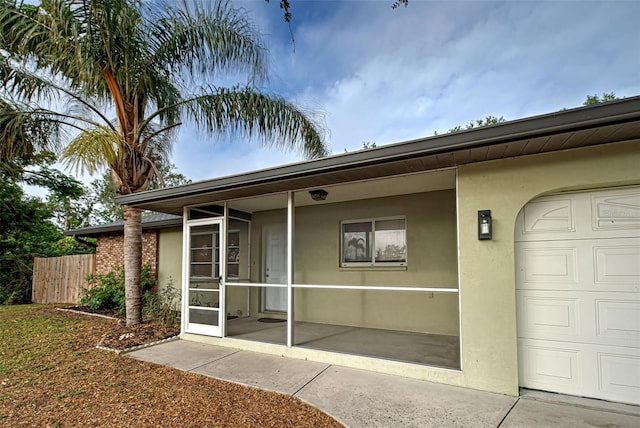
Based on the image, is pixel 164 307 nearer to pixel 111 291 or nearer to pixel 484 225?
pixel 111 291

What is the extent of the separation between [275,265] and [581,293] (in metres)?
5.85

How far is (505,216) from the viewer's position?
3.57 m

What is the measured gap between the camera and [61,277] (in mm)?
11148

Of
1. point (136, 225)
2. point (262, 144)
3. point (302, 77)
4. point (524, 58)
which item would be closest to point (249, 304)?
point (136, 225)

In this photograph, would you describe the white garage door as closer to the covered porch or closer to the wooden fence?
the covered porch

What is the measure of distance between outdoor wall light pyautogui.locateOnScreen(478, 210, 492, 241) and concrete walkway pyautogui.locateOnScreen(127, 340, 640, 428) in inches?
65.5

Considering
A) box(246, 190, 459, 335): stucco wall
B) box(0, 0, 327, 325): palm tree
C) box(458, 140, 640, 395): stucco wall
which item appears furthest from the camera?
box(246, 190, 459, 335): stucco wall

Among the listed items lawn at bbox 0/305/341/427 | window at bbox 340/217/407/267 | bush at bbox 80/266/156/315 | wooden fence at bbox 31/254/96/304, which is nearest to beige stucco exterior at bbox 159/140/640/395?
window at bbox 340/217/407/267

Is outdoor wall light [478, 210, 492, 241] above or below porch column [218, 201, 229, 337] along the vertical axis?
above

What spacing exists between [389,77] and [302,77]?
12.1ft

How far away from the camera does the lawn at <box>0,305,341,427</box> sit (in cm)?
312

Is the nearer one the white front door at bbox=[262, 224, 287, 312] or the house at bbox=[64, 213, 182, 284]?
the white front door at bbox=[262, 224, 287, 312]

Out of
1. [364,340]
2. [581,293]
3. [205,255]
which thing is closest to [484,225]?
[581,293]

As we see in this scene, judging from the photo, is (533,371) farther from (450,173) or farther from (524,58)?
(524,58)
